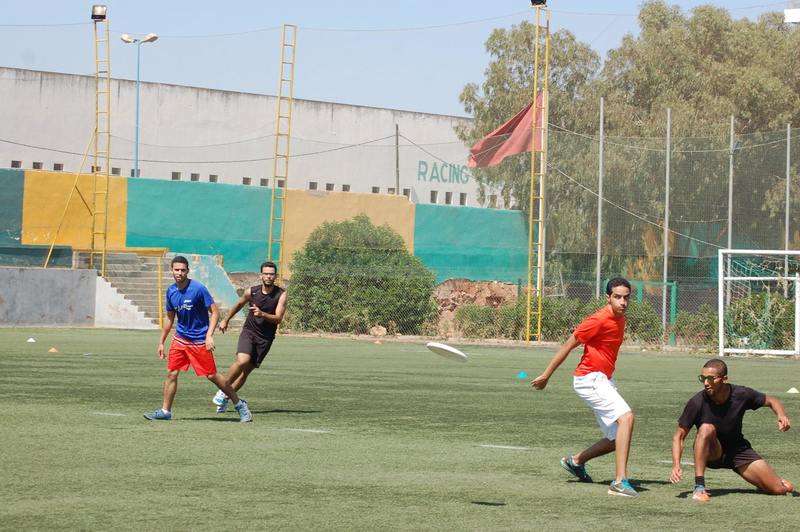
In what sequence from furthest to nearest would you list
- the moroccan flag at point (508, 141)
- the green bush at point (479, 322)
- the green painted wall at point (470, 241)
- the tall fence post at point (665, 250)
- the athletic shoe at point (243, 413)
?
the green painted wall at point (470, 241) < the moroccan flag at point (508, 141) < the green bush at point (479, 322) < the tall fence post at point (665, 250) < the athletic shoe at point (243, 413)

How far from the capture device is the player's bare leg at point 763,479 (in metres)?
9.91

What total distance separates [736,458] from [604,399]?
1041 millimetres

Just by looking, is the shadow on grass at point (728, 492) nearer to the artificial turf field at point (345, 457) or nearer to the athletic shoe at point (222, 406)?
the artificial turf field at point (345, 457)

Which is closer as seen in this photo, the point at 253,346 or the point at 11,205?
the point at 253,346

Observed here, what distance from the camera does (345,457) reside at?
11.7 metres

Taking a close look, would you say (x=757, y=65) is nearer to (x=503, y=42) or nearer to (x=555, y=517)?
(x=503, y=42)

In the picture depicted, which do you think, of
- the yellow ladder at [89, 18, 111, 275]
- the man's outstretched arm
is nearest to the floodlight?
the yellow ladder at [89, 18, 111, 275]

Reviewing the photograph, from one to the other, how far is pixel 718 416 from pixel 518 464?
2080mm

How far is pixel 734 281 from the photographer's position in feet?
120

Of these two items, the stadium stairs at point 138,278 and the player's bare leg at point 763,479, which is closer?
the player's bare leg at point 763,479

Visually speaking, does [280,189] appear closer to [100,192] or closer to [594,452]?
[100,192]

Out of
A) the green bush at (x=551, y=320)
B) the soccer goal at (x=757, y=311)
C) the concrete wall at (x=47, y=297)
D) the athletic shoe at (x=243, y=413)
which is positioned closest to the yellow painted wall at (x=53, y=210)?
the concrete wall at (x=47, y=297)

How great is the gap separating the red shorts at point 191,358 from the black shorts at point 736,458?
634 centimetres

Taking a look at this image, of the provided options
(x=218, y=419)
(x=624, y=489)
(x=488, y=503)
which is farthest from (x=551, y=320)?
(x=488, y=503)
